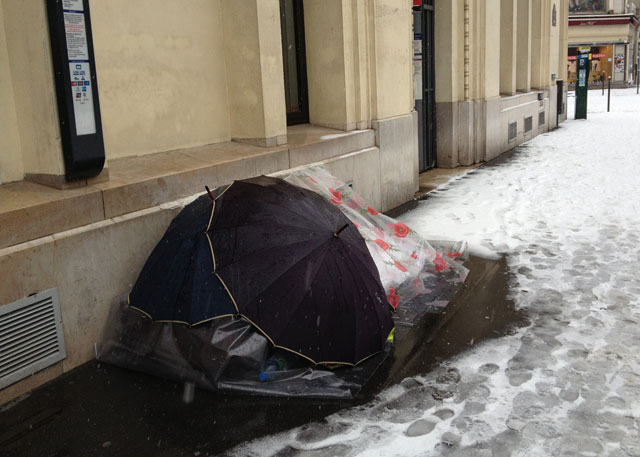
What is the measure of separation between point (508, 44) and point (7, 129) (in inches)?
509

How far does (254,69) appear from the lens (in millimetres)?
6164

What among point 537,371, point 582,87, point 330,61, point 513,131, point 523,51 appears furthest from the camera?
point 582,87

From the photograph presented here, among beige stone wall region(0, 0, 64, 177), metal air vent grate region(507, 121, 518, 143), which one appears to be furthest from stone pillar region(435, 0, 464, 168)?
beige stone wall region(0, 0, 64, 177)

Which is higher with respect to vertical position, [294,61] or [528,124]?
[294,61]

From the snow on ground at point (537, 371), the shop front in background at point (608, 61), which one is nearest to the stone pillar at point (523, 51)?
the snow on ground at point (537, 371)

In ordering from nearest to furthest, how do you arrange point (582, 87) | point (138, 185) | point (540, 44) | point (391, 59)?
point (138, 185)
point (391, 59)
point (540, 44)
point (582, 87)

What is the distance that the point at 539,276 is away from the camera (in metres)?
5.68

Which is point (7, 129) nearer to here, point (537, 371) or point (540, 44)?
point (537, 371)

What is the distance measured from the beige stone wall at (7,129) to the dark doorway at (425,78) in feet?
25.7

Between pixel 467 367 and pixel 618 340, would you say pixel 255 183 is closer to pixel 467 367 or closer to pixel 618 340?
pixel 467 367

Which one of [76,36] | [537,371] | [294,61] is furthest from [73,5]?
[294,61]

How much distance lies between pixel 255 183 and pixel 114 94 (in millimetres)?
1604

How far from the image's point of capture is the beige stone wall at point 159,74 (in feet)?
16.6

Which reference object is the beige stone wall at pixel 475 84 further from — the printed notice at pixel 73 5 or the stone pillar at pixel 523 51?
the printed notice at pixel 73 5
